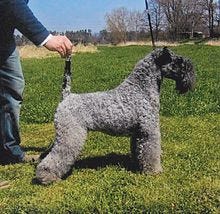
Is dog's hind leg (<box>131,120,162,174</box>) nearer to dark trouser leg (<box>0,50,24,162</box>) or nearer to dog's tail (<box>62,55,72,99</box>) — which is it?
dog's tail (<box>62,55,72,99</box>)

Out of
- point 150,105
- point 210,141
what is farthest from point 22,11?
point 210,141

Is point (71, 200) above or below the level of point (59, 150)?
below

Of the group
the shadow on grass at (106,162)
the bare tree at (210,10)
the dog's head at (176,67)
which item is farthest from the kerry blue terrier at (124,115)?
the bare tree at (210,10)

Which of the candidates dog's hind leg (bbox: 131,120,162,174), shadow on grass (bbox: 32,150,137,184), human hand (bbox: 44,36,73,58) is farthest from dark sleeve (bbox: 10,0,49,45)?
shadow on grass (bbox: 32,150,137,184)

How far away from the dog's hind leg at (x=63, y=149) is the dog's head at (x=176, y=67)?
3.85ft

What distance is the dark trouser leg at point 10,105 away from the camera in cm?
660

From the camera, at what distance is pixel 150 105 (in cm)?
585

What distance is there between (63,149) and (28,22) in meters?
1.48

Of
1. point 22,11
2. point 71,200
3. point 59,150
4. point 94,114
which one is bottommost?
point 71,200

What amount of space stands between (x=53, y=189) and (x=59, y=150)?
0.45 metres

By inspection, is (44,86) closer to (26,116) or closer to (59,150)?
(26,116)

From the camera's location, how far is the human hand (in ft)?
18.1

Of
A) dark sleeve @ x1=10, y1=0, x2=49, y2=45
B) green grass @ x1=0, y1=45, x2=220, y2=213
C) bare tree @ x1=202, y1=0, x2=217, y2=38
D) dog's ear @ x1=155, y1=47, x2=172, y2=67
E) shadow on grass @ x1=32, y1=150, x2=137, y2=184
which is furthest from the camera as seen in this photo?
bare tree @ x1=202, y1=0, x2=217, y2=38

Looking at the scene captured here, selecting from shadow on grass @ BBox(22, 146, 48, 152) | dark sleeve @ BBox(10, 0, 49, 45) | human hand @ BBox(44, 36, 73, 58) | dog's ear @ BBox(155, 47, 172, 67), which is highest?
dark sleeve @ BBox(10, 0, 49, 45)
